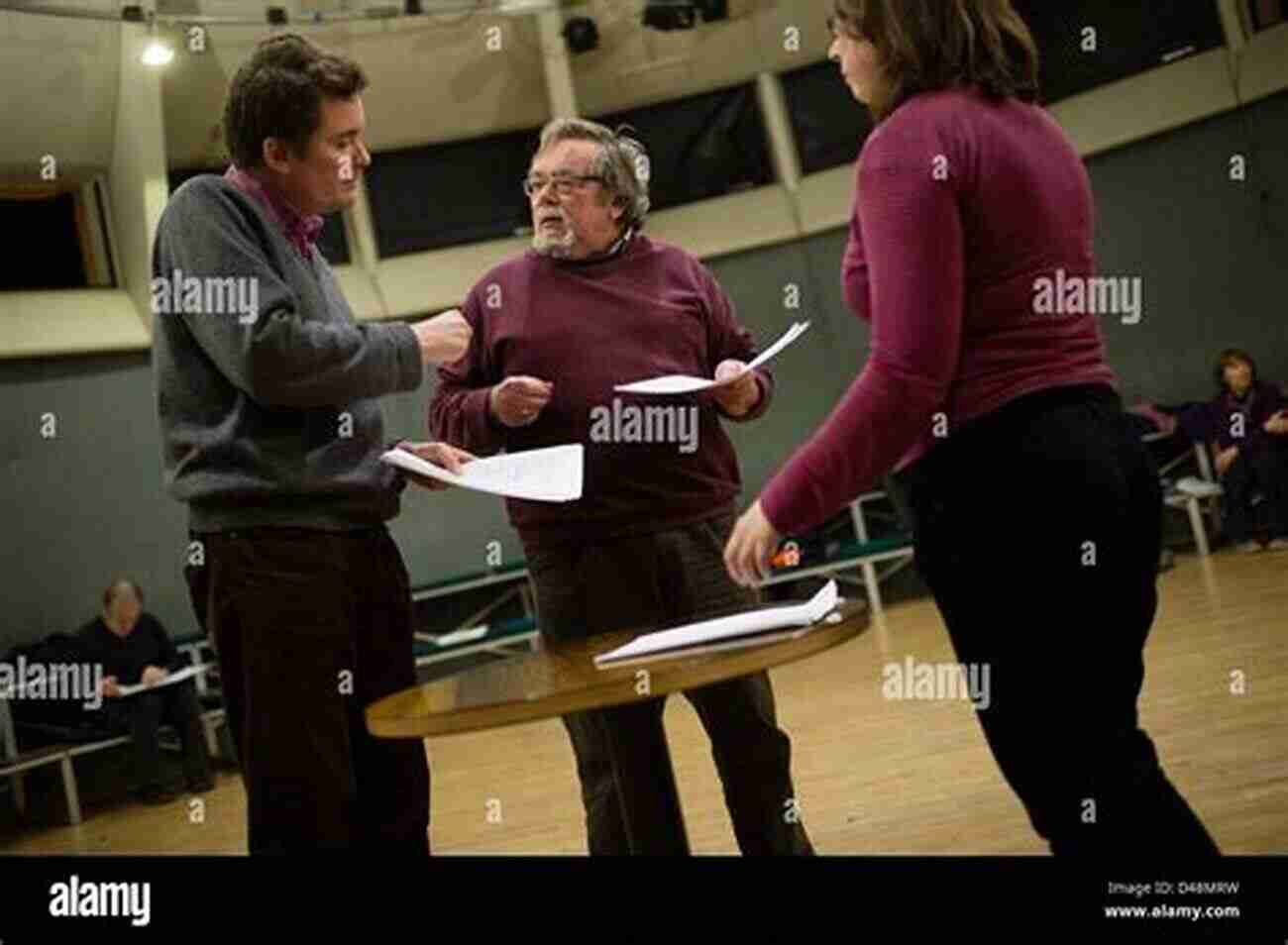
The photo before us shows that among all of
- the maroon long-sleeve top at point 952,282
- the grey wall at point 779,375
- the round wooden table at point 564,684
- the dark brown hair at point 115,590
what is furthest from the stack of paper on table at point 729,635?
the dark brown hair at point 115,590

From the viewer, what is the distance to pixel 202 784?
2.50 m

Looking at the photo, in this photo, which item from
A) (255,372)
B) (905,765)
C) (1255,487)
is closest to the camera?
(255,372)

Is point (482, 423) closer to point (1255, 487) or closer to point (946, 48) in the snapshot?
point (946, 48)

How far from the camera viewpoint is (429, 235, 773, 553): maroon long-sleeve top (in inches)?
86.4

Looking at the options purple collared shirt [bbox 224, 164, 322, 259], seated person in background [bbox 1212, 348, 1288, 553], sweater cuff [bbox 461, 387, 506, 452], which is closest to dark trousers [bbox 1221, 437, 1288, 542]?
seated person in background [bbox 1212, 348, 1288, 553]

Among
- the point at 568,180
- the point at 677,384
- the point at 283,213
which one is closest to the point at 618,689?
the point at 677,384

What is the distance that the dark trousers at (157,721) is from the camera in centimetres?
253

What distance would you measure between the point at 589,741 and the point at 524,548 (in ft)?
1.02

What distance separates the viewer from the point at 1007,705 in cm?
150

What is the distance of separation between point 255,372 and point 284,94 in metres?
0.40

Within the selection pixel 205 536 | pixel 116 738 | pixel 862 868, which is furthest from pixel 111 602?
pixel 862 868

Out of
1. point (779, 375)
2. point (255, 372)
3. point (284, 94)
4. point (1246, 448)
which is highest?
point (284, 94)

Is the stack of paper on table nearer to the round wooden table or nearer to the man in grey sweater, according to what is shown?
the round wooden table

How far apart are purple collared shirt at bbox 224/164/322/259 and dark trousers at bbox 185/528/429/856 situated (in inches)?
16.2
